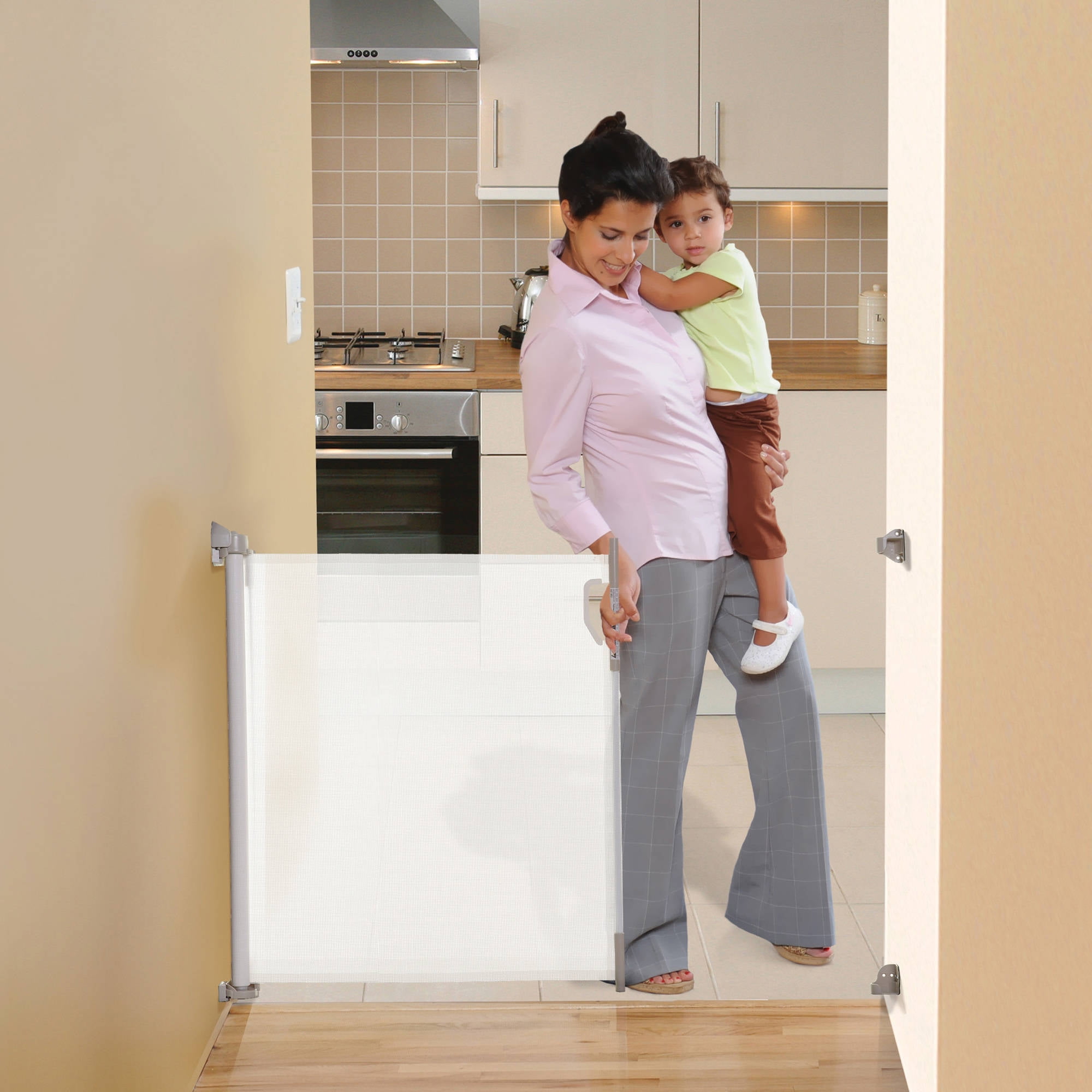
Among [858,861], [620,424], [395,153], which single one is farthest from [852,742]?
[395,153]

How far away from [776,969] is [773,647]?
0.59 m

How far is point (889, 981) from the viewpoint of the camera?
1.40 metres

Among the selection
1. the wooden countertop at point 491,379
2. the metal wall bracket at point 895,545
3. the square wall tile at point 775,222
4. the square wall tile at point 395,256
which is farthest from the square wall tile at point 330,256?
the metal wall bracket at point 895,545

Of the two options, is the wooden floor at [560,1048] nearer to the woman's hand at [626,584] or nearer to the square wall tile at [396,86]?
the woman's hand at [626,584]

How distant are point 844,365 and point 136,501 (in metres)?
2.59

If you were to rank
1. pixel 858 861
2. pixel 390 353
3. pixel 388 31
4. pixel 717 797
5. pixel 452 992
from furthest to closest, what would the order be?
1. pixel 390 353
2. pixel 388 31
3. pixel 717 797
4. pixel 858 861
5. pixel 452 992

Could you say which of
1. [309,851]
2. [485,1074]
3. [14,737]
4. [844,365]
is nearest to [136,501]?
[14,737]

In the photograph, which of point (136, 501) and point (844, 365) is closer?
point (136, 501)

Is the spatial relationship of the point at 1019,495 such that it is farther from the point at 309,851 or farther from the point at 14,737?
the point at 309,851

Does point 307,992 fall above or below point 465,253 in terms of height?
below

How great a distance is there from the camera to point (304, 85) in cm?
207

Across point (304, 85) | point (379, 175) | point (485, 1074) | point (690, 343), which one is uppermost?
point (379, 175)

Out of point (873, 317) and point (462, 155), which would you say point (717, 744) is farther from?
point (462, 155)

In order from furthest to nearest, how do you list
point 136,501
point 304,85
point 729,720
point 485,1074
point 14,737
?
point 729,720
point 304,85
point 485,1074
point 136,501
point 14,737
